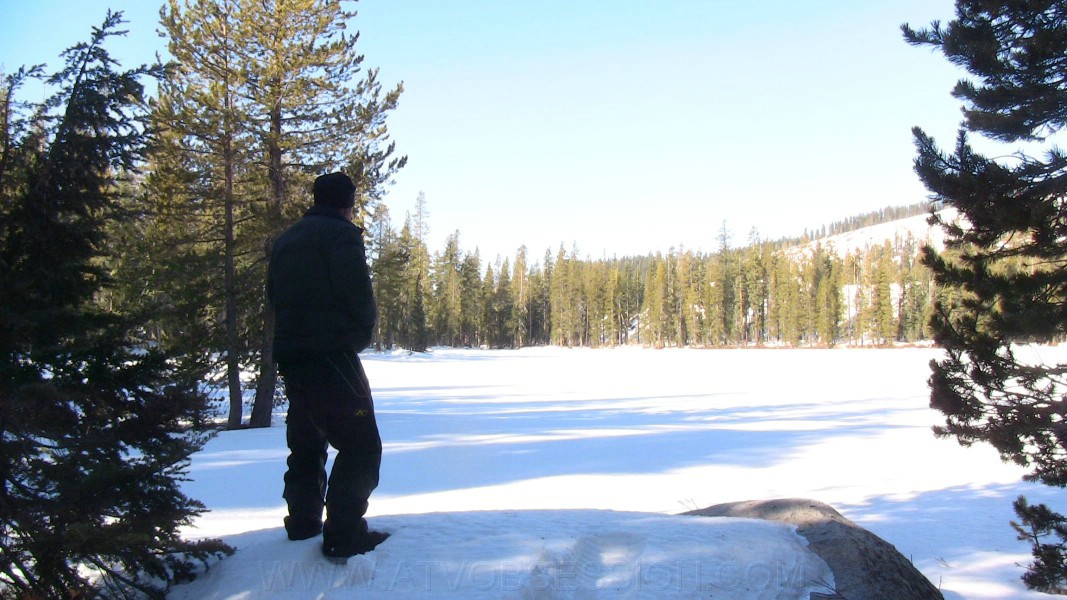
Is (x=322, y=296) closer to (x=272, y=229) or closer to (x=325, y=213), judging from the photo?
(x=325, y=213)

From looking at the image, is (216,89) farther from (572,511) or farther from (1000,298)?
(1000,298)

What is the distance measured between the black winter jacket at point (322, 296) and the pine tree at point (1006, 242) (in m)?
3.61

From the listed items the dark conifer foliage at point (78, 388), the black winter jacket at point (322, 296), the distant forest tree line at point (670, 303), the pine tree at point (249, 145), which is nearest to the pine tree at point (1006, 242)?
the black winter jacket at point (322, 296)

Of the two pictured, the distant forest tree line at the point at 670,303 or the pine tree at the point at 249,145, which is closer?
the pine tree at the point at 249,145

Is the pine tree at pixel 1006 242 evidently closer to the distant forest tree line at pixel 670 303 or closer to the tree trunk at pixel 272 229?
the tree trunk at pixel 272 229

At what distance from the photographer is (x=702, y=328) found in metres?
87.9

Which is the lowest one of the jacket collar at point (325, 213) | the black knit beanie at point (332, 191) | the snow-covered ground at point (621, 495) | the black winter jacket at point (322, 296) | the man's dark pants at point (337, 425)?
the snow-covered ground at point (621, 495)

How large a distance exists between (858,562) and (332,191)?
3.52 meters

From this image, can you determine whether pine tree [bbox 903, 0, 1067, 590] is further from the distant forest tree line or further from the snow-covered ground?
the distant forest tree line

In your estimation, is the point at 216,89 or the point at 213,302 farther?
the point at 213,302

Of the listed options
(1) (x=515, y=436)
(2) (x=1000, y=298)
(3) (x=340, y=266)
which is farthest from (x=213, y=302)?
(2) (x=1000, y=298)

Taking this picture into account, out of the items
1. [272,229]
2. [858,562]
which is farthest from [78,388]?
[272,229]

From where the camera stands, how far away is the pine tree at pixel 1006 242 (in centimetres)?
388

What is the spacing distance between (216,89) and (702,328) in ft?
262
